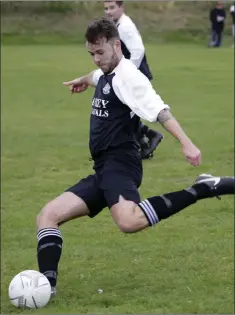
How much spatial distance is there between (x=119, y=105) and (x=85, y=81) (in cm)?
96

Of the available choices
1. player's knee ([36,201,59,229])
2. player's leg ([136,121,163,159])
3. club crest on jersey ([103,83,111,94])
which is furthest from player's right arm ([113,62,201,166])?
player's leg ([136,121,163,159])

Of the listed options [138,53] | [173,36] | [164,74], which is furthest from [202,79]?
[173,36]

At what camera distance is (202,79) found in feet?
77.8

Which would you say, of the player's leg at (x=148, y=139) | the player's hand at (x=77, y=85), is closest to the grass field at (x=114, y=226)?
the player's leg at (x=148, y=139)

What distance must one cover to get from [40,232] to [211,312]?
1.53 meters

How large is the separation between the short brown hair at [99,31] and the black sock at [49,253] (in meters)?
1.59

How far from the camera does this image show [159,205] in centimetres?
605

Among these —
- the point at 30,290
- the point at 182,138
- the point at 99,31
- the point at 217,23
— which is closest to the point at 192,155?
the point at 182,138

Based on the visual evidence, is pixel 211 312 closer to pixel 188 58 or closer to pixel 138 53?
pixel 138 53

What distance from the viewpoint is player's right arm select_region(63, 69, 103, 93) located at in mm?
6832

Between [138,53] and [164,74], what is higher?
[138,53]

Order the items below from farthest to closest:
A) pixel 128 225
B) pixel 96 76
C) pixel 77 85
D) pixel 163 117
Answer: pixel 77 85 → pixel 96 76 → pixel 128 225 → pixel 163 117

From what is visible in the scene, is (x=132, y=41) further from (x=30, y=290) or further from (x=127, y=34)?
(x=30, y=290)

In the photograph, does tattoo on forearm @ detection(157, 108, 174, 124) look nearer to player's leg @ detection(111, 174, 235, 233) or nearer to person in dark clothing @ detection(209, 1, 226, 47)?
player's leg @ detection(111, 174, 235, 233)
